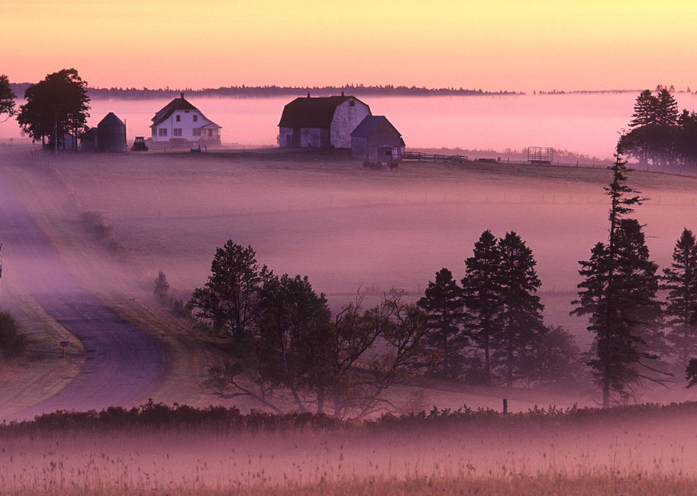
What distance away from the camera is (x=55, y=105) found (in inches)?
4946

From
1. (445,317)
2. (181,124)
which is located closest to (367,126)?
(181,124)

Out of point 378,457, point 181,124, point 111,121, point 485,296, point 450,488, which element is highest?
point 181,124

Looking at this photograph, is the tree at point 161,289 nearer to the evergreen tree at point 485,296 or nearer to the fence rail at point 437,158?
the evergreen tree at point 485,296

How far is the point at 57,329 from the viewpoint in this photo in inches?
1711

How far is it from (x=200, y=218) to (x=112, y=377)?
50.2 metres

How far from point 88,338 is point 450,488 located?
2977 cm

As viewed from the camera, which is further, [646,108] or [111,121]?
[646,108]

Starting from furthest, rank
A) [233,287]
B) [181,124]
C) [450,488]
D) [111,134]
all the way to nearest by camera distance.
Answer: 1. [181,124]
2. [111,134]
3. [233,287]
4. [450,488]

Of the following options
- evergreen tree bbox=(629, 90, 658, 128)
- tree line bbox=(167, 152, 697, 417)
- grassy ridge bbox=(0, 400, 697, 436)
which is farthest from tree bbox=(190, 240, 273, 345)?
evergreen tree bbox=(629, 90, 658, 128)

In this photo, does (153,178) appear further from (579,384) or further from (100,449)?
(100,449)

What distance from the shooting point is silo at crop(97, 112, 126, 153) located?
422 feet

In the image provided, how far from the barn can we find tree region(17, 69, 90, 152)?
31423 mm

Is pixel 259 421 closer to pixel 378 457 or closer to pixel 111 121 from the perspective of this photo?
pixel 378 457

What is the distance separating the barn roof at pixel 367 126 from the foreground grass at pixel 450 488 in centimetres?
10681
